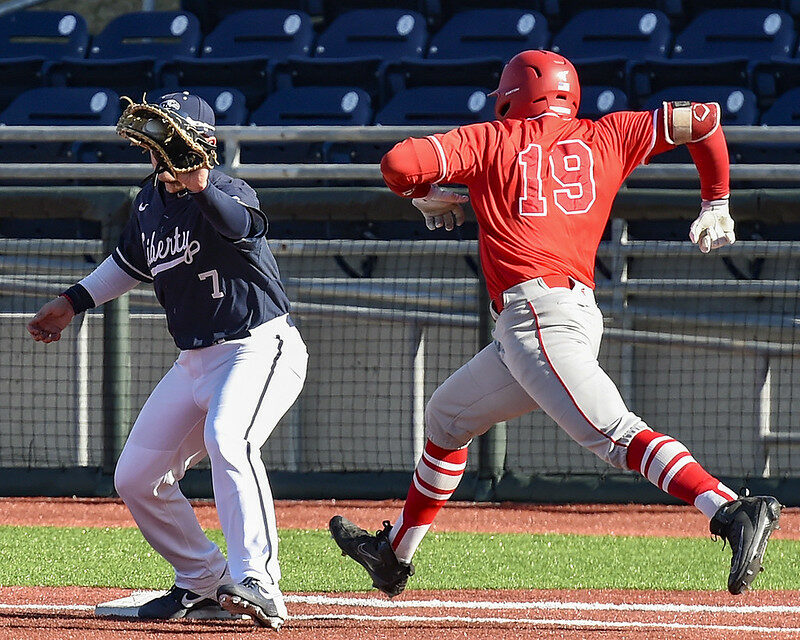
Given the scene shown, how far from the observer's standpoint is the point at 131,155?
9.55 m

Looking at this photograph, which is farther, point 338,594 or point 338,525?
point 338,594

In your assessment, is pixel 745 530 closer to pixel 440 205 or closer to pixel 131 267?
pixel 440 205

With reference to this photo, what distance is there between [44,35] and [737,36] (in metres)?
6.05

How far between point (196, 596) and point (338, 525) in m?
0.50

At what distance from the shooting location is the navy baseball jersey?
149 inches

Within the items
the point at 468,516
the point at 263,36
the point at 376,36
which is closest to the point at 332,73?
the point at 376,36

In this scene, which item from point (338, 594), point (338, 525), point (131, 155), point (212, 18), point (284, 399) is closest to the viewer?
point (284, 399)

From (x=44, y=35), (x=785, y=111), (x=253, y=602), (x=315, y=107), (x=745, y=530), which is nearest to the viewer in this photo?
(x=745, y=530)

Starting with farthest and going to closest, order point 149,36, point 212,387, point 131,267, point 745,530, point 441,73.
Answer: point 149,36 < point 441,73 < point 131,267 < point 212,387 < point 745,530

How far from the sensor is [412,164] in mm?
3645

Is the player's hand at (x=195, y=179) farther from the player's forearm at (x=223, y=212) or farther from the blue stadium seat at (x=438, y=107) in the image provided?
the blue stadium seat at (x=438, y=107)

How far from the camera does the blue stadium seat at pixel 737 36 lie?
9.87 m

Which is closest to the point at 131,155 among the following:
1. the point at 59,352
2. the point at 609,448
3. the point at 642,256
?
the point at 59,352

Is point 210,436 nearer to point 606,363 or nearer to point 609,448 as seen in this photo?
point 609,448
